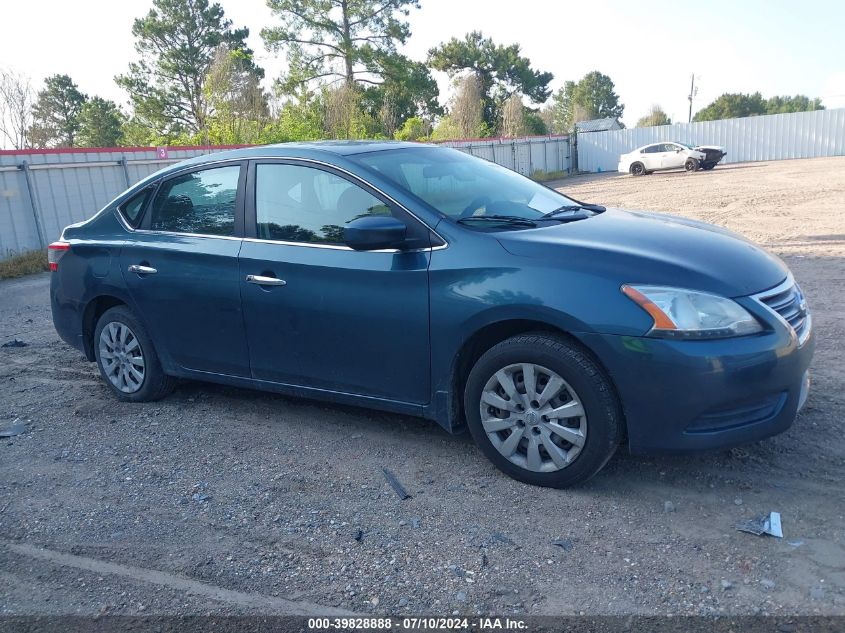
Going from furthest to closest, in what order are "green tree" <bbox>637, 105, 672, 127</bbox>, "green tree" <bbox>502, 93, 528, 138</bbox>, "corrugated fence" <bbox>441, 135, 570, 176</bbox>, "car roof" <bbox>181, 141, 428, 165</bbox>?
"green tree" <bbox>637, 105, 672, 127</bbox> → "green tree" <bbox>502, 93, 528, 138</bbox> → "corrugated fence" <bbox>441, 135, 570, 176</bbox> → "car roof" <bbox>181, 141, 428, 165</bbox>

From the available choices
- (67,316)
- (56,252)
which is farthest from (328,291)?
(56,252)

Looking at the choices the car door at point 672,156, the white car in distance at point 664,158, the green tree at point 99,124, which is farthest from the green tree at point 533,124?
the green tree at point 99,124

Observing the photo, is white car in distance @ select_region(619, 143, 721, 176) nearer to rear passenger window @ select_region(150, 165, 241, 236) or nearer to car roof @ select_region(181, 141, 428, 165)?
car roof @ select_region(181, 141, 428, 165)

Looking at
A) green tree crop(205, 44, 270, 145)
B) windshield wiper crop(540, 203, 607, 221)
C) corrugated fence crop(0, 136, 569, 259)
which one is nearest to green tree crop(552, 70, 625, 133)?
green tree crop(205, 44, 270, 145)

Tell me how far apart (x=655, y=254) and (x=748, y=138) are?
42.4 meters

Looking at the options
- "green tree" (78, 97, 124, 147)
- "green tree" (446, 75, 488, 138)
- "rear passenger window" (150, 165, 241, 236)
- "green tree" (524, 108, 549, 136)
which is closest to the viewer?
"rear passenger window" (150, 165, 241, 236)

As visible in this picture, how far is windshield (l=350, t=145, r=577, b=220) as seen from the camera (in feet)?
13.9

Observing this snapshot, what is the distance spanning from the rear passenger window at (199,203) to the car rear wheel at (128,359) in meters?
0.75

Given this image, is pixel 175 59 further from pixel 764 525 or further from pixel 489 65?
pixel 764 525

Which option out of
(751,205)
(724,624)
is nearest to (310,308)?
(724,624)

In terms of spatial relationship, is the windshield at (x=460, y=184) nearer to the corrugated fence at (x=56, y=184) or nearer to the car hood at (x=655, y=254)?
the car hood at (x=655, y=254)

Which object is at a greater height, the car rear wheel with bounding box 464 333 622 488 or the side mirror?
the side mirror

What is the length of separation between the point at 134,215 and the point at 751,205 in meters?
14.9

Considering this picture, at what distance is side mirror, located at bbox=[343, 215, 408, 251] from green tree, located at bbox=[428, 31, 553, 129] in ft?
171
